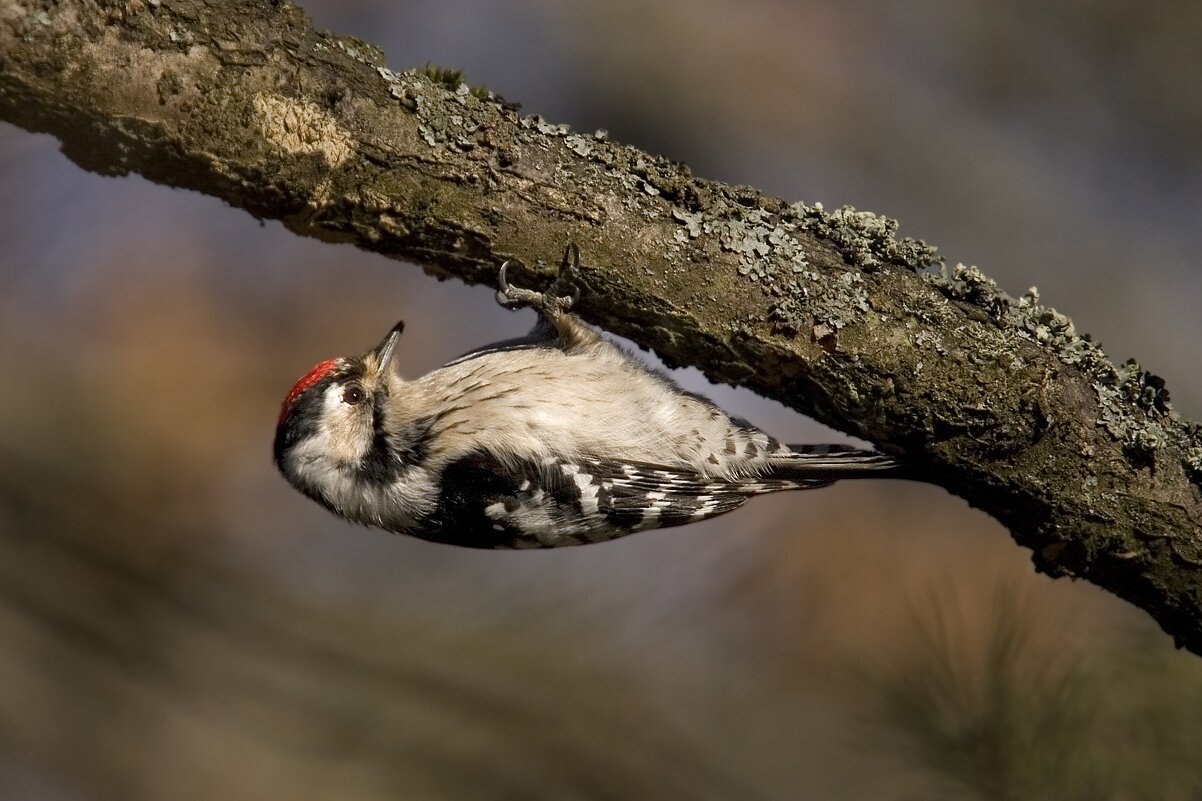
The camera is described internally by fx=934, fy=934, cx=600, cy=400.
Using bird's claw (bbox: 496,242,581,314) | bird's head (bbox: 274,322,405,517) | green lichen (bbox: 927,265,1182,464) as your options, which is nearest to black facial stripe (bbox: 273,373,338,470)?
bird's head (bbox: 274,322,405,517)

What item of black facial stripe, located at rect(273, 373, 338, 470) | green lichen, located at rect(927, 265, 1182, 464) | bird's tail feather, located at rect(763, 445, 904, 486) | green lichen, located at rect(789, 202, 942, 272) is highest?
green lichen, located at rect(789, 202, 942, 272)

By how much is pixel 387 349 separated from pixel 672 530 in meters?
2.26

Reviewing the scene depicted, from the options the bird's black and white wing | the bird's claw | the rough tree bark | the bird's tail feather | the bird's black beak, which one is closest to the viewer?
the rough tree bark

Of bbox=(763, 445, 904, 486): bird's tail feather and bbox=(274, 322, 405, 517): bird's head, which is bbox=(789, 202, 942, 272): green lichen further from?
bbox=(274, 322, 405, 517): bird's head

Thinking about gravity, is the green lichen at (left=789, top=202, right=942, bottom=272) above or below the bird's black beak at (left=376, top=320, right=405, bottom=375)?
above

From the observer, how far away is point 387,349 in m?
2.89

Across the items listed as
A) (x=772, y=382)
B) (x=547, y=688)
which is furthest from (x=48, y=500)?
(x=772, y=382)

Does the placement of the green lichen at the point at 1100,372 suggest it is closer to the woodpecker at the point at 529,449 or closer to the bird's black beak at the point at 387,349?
the woodpecker at the point at 529,449

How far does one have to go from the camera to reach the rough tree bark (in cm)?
204

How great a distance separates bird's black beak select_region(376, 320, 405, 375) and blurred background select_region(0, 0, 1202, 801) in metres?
0.82

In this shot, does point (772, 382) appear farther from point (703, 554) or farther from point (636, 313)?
point (703, 554)

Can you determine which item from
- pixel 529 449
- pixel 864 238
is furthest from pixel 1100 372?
pixel 529 449

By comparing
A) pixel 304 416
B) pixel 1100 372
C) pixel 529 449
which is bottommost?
pixel 304 416

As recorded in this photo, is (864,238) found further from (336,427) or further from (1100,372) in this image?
(336,427)
